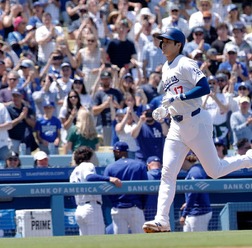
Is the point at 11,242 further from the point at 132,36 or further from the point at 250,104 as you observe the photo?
the point at 132,36

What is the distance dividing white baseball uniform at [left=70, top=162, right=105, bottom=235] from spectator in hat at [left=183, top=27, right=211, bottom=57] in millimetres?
5864

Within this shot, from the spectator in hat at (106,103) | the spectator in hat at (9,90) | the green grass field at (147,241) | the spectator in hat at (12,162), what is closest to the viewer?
the green grass field at (147,241)

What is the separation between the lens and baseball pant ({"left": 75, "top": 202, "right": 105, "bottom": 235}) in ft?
38.3

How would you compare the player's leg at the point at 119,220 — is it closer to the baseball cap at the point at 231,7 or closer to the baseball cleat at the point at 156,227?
the baseball cleat at the point at 156,227

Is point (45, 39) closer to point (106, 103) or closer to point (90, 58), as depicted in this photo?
point (90, 58)

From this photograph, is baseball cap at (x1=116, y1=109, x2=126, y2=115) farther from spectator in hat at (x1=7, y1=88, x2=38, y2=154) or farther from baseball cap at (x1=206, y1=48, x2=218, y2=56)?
baseball cap at (x1=206, y1=48, x2=218, y2=56)

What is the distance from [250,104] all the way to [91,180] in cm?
477

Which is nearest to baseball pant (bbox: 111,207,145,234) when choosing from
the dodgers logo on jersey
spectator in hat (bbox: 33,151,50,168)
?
spectator in hat (bbox: 33,151,50,168)

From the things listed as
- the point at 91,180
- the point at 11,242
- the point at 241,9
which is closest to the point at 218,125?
the point at 91,180

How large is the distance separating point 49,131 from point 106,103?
1.07 metres

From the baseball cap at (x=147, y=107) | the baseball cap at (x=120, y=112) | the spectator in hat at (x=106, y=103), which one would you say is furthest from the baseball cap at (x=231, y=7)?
the baseball cap at (x=120, y=112)

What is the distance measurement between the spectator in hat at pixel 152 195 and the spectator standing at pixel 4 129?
8.34 ft

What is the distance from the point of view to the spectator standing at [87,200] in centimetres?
1167

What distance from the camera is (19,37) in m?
17.8
